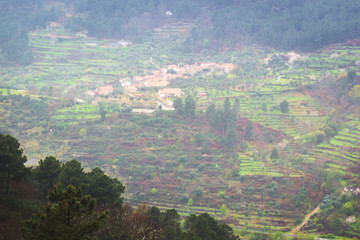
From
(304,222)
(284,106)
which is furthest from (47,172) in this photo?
(284,106)

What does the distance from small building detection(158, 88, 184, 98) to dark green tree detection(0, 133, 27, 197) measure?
129ft

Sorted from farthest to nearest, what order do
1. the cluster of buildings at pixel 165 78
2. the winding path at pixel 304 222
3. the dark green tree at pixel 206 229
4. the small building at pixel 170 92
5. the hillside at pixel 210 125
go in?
the cluster of buildings at pixel 165 78
the small building at pixel 170 92
the hillside at pixel 210 125
the winding path at pixel 304 222
the dark green tree at pixel 206 229

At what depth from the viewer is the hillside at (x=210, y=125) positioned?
115 ft

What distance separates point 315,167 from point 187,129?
54.3ft

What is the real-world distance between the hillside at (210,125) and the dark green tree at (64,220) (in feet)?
77.5

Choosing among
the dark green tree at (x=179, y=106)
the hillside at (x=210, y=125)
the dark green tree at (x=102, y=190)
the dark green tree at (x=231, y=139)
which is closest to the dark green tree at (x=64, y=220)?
the dark green tree at (x=102, y=190)

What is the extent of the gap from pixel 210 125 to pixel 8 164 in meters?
32.8

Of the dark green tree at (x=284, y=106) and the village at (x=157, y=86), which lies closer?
the dark green tree at (x=284, y=106)

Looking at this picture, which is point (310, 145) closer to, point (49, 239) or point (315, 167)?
point (315, 167)

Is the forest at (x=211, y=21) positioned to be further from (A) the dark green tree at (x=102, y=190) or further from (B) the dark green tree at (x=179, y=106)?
(A) the dark green tree at (x=102, y=190)

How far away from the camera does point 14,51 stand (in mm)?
73438

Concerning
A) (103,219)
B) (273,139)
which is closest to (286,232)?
(273,139)

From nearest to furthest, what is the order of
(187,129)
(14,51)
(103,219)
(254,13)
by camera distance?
(103,219)
(187,129)
(14,51)
(254,13)

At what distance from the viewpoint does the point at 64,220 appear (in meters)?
9.32
